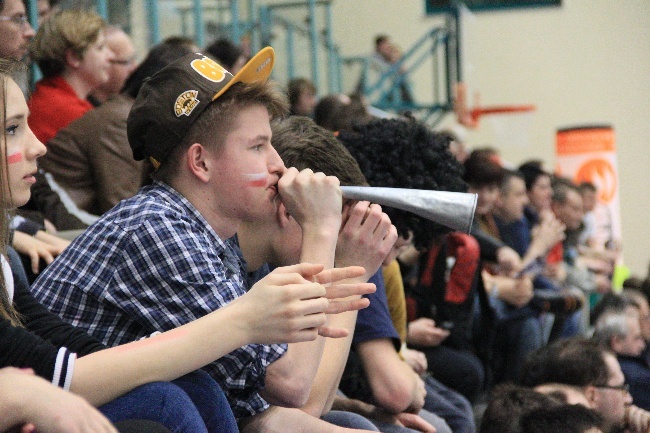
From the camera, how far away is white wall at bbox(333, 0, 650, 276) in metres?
11.7

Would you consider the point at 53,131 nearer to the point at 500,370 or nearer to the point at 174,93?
the point at 174,93

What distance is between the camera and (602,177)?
319 inches

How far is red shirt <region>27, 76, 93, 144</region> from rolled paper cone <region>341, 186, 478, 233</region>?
1586mm

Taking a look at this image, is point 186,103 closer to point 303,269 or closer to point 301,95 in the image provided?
point 303,269

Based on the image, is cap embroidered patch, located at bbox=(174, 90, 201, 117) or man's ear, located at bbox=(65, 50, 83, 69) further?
man's ear, located at bbox=(65, 50, 83, 69)

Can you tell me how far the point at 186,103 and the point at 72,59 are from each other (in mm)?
1720

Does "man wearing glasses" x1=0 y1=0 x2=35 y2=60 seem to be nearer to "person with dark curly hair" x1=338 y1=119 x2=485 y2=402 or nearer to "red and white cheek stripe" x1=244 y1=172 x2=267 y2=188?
"person with dark curly hair" x1=338 y1=119 x2=485 y2=402

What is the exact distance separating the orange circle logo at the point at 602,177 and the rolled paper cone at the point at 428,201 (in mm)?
6440

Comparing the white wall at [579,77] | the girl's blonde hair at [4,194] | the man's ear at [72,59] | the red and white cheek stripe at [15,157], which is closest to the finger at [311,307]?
the girl's blonde hair at [4,194]

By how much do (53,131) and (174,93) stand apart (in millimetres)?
1610

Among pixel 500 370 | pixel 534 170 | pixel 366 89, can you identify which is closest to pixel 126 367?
pixel 500 370

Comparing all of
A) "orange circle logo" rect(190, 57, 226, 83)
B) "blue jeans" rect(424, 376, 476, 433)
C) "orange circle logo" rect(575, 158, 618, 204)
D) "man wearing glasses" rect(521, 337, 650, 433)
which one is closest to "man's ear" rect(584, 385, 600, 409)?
"man wearing glasses" rect(521, 337, 650, 433)

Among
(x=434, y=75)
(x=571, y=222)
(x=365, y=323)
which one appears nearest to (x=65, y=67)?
(x=365, y=323)

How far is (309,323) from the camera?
1.42 meters
